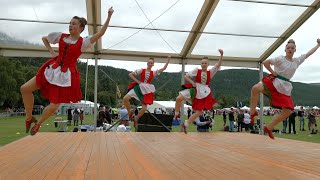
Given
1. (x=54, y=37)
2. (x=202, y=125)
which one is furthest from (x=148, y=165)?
(x=202, y=125)

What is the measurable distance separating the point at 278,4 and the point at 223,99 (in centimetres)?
6831

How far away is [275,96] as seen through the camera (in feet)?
17.6

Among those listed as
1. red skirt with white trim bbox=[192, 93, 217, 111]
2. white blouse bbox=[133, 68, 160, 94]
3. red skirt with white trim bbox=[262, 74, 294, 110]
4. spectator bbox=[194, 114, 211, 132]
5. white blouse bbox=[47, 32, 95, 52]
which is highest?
white blouse bbox=[47, 32, 95, 52]

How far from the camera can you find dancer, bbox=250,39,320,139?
17.5 feet

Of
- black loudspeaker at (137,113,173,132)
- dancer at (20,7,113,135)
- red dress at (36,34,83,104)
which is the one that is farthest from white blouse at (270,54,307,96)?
black loudspeaker at (137,113,173,132)

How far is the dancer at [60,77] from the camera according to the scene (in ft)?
13.6

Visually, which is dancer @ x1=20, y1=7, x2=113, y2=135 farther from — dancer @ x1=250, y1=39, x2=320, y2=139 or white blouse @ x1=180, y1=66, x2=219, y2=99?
white blouse @ x1=180, y1=66, x2=219, y2=99

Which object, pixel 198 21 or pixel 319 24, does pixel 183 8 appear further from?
pixel 319 24

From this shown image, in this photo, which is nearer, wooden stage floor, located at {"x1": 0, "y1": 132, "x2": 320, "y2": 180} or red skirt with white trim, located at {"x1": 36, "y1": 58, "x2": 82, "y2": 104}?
wooden stage floor, located at {"x1": 0, "y1": 132, "x2": 320, "y2": 180}

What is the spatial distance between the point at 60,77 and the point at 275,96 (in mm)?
3267

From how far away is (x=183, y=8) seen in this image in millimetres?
8688

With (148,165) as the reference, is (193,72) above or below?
above

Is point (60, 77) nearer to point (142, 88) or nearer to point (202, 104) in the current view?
point (202, 104)

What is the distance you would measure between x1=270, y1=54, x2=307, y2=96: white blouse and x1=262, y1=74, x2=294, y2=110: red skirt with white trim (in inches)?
2.2
